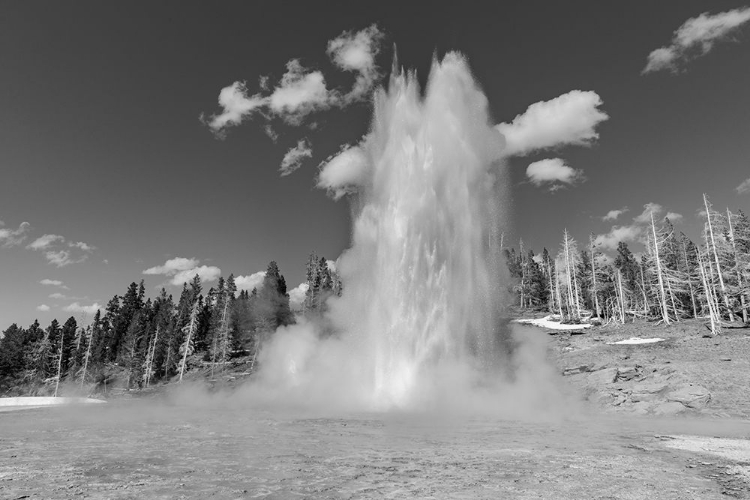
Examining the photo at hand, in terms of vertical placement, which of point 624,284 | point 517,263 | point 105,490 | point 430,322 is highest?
point 517,263

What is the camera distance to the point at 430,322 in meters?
26.5

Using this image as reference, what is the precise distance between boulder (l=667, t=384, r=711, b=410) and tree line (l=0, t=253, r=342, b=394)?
44.8m

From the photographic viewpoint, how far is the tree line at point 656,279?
148 feet

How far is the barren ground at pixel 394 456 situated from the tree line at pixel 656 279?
2763 centimetres

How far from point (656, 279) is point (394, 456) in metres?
74.1

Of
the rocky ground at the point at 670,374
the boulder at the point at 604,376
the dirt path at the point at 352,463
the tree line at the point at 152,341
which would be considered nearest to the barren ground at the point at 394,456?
the dirt path at the point at 352,463

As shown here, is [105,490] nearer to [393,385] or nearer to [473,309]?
[393,385]

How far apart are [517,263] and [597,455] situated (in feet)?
365

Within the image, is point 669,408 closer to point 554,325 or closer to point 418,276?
point 418,276

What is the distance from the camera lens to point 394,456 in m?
10.7

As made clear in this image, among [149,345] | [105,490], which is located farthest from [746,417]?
[149,345]

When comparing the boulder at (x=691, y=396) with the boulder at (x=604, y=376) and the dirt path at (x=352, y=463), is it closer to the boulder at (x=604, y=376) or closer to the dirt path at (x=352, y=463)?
the boulder at (x=604, y=376)

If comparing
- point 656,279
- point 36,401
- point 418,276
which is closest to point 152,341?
point 36,401

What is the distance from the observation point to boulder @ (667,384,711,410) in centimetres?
2191
